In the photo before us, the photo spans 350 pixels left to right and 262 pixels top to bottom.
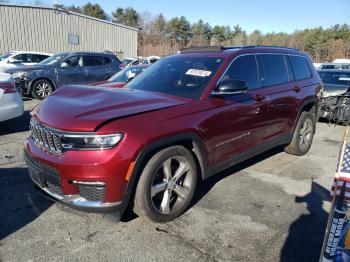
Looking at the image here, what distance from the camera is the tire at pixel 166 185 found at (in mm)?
3207

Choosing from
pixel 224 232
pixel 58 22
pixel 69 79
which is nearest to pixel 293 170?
pixel 224 232

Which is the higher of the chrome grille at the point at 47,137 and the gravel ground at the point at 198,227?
the chrome grille at the point at 47,137

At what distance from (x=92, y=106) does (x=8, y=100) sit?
4103 mm

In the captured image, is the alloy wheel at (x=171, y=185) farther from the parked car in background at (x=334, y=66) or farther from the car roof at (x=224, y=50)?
the parked car in background at (x=334, y=66)

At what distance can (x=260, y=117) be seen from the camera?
4.58 metres

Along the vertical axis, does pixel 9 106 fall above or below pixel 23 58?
below

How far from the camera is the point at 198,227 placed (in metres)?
3.47

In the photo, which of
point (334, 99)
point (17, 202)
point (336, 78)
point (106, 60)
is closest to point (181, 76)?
point (17, 202)

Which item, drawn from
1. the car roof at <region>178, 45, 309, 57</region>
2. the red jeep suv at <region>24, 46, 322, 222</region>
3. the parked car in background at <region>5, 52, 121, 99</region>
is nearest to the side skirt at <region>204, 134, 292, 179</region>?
the red jeep suv at <region>24, 46, 322, 222</region>

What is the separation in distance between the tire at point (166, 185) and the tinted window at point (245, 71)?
122cm

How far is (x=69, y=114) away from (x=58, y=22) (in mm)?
28253

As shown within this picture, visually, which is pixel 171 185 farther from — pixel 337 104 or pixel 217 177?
pixel 337 104

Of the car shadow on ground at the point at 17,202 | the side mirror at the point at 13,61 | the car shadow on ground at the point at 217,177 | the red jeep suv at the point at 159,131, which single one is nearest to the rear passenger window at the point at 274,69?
the red jeep suv at the point at 159,131

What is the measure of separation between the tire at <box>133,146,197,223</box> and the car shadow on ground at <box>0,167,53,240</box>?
1.21 meters
